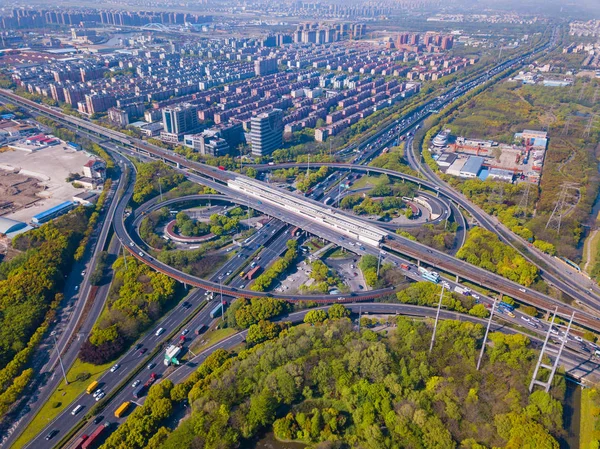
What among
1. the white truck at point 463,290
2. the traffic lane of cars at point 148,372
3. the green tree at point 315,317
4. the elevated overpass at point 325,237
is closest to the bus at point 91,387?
the traffic lane of cars at point 148,372

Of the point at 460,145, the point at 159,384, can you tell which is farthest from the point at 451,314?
the point at 460,145

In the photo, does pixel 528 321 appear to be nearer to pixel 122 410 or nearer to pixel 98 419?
pixel 122 410

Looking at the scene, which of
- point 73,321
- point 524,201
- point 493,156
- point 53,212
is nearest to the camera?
point 73,321

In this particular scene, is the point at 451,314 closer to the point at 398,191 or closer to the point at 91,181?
the point at 398,191

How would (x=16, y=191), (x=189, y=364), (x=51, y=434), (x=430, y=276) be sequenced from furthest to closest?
(x=16, y=191) → (x=430, y=276) → (x=189, y=364) → (x=51, y=434)

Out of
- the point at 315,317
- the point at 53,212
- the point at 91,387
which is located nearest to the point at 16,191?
the point at 53,212

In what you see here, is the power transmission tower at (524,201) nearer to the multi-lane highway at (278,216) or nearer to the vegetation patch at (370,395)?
the multi-lane highway at (278,216)

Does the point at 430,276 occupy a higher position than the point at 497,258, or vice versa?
the point at 497,258

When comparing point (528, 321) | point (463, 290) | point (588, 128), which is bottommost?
point (528, 321)
